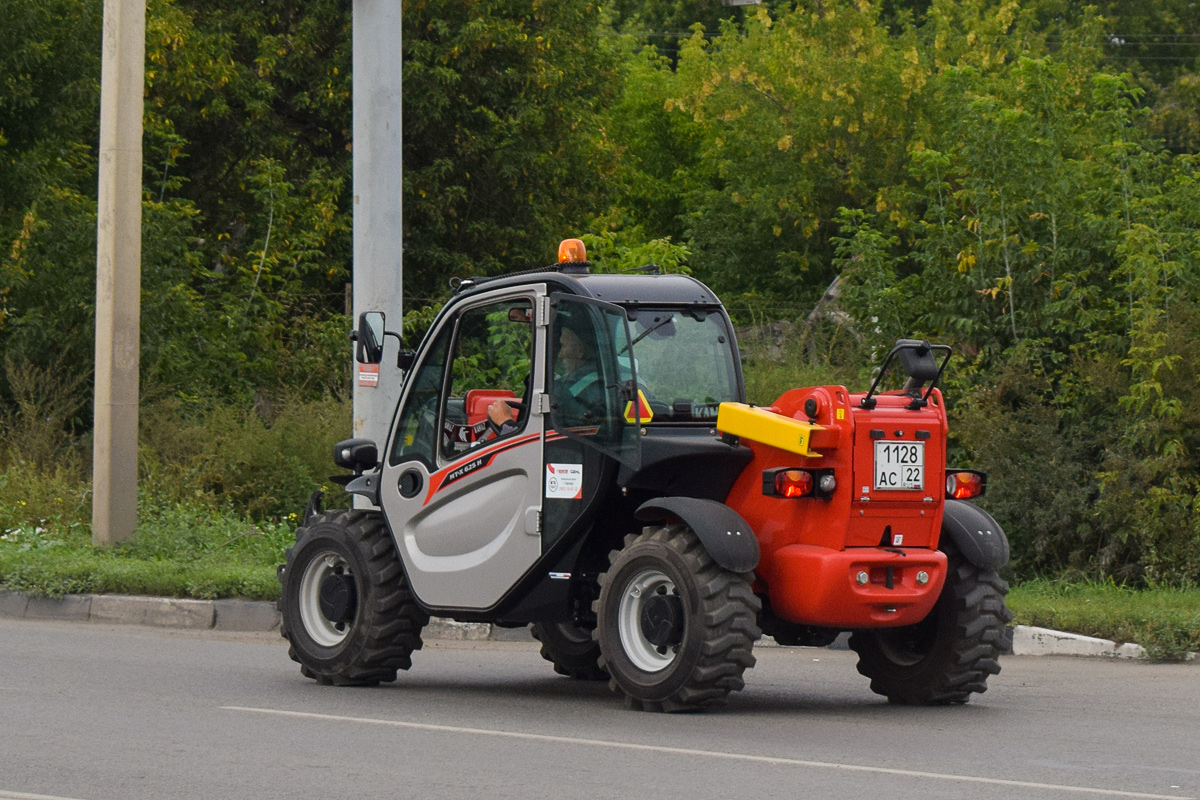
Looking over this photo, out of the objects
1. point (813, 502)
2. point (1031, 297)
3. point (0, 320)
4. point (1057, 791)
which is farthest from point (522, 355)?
point (0, 320)

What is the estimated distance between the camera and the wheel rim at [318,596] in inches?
399

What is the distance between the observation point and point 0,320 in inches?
799

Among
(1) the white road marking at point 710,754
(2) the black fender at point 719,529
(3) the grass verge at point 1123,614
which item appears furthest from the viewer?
(3) the grass verge at point 1123,614

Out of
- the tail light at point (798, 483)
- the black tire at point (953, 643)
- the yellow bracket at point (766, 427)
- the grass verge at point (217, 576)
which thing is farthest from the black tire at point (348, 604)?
the grass verge at point (217, 576)

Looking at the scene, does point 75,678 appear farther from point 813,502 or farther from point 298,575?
point 813,502

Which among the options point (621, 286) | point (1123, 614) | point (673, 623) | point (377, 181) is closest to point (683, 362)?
point (621, 286)

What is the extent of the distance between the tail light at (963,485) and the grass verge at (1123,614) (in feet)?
9.50

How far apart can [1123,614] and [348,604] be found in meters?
5.37

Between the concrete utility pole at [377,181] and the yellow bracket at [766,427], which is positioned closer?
the yellow bracket at [766,427]

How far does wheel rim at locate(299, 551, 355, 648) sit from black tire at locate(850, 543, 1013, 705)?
2933 mm

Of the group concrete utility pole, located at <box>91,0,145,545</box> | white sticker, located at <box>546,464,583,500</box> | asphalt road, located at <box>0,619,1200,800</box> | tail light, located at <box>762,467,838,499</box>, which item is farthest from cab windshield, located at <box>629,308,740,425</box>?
concrete utility pole, located at <box>91,0,145,545</box>

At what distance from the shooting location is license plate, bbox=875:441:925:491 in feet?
28.1

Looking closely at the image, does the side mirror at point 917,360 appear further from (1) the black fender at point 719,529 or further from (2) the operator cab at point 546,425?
(1) the black fender at point 719,529

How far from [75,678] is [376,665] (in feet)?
5.59
